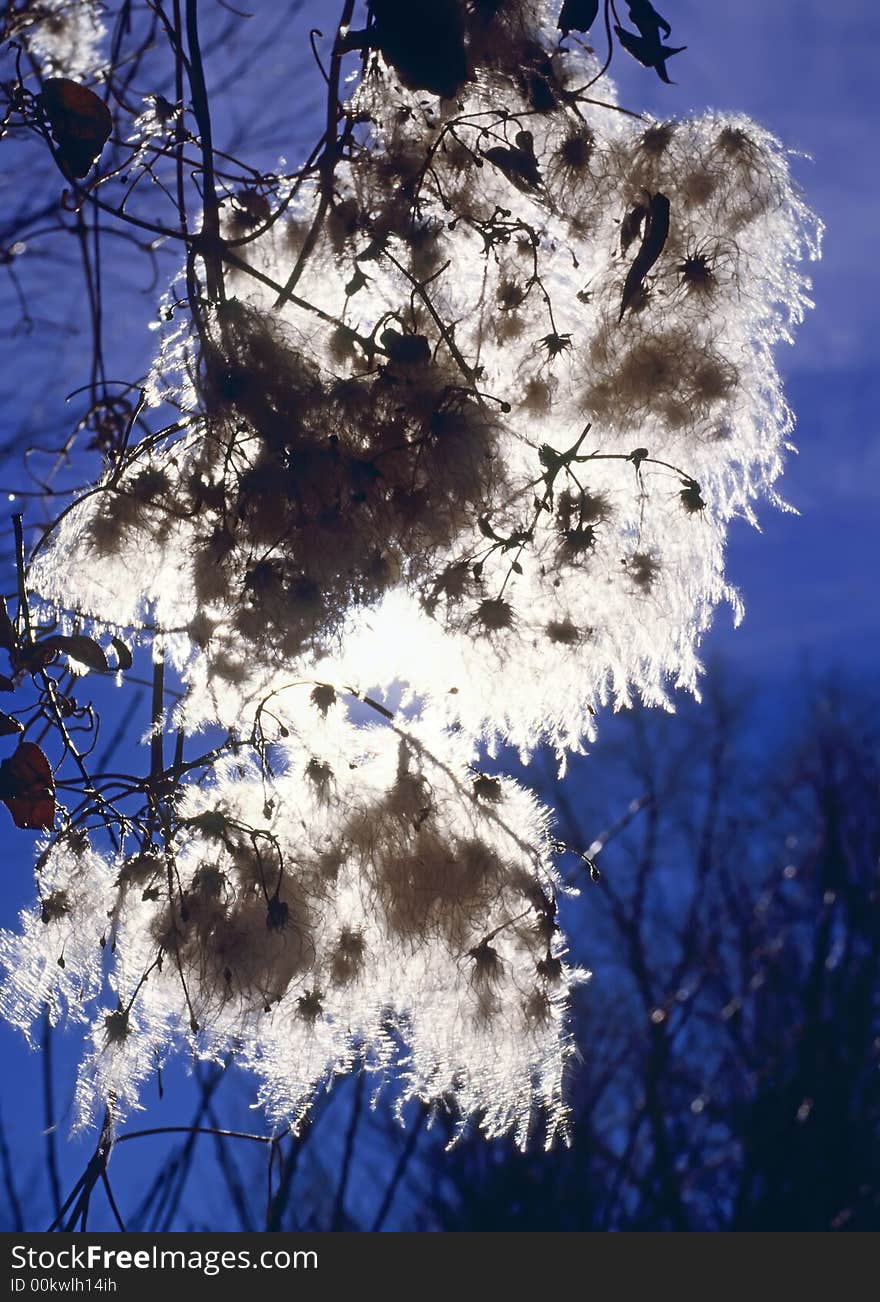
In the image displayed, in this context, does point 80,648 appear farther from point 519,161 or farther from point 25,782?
point 519,161

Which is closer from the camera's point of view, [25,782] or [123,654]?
[25,782]

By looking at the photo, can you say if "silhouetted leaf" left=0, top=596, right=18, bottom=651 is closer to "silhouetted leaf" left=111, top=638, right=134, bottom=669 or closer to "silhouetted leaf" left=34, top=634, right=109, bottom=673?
"silhouetted leaf" left=34, top=634, right=109, bottom=673

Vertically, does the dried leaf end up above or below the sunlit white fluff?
above

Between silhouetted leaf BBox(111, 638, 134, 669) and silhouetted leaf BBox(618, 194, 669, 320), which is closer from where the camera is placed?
silhouetted leaf BBox(618, 194, 669, 320)

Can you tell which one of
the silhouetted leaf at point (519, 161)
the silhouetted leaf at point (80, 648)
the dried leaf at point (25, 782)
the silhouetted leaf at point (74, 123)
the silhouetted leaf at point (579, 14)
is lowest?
the dried leaf at point (25, 782)

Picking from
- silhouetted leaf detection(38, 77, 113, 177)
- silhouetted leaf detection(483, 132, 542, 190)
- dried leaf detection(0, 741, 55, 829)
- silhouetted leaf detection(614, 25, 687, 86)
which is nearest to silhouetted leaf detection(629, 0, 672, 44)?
silhouetted leaf detection(614, 25, 687, 86)

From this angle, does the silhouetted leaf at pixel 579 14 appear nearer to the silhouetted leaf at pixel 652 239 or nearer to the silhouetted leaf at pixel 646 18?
the silhouetted leaf at pixel 646 18

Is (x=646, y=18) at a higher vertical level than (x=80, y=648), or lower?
higher

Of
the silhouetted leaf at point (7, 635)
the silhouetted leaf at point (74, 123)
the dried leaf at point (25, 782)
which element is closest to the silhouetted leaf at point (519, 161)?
the silhouetted leaf at point (74, 123)

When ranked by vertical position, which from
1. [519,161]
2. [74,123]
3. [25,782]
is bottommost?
[25,782]

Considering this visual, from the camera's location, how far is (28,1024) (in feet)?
A: 6.24

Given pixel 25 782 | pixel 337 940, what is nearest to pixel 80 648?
pixel 25 782

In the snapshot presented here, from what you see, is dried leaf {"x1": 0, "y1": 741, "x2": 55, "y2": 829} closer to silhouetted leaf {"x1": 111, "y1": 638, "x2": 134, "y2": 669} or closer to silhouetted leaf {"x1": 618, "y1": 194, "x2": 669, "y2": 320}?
silhouetted leaf {"x1": 111, "y1": 638, "x2": 134, "y2": 669}

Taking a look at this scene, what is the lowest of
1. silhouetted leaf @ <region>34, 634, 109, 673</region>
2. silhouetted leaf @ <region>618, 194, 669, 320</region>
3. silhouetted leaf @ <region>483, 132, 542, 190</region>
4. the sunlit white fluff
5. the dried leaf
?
the sunlit white fluff
